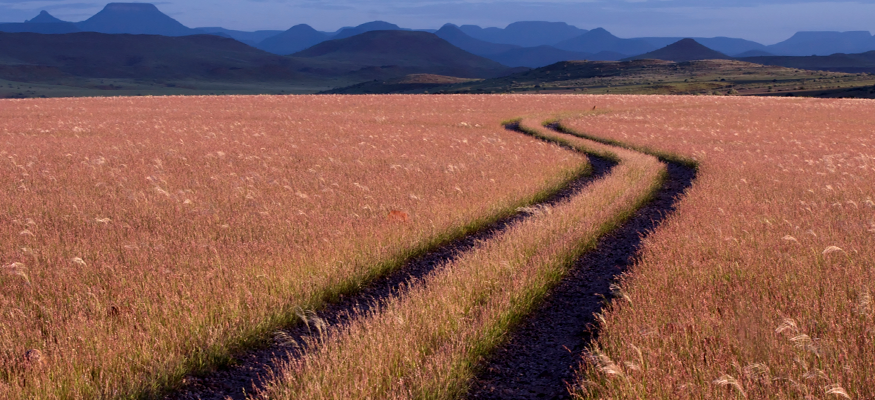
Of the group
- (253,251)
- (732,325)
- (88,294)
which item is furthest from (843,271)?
(88,294)

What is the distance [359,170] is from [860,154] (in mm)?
15230

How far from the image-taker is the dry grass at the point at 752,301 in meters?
4.11

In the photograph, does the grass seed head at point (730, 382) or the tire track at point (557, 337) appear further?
the tire track at point (557, 337)

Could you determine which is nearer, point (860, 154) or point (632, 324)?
point (632, 324)

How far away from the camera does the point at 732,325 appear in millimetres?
5137

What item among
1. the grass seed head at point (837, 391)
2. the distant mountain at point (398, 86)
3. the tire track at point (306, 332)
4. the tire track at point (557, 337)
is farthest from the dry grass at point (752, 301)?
the distant mountain at point (398, 86)

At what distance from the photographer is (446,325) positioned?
5.47 metres

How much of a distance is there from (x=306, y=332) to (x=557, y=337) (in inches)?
98.4

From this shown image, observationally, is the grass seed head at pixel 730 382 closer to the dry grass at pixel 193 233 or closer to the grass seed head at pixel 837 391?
the grass seed head at pixel 837 391

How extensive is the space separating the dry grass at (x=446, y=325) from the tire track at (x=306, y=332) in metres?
0.22

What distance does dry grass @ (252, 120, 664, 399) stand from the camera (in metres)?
4.38

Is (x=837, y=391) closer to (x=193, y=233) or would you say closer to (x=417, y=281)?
(x=417, y=281)

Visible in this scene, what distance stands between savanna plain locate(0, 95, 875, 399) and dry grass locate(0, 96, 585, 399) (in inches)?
1.6

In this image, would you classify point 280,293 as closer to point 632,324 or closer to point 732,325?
point 632,324
